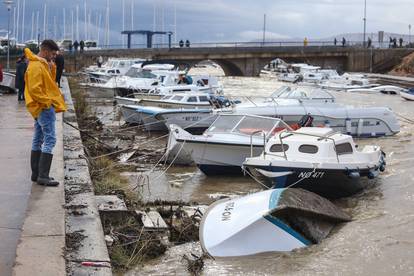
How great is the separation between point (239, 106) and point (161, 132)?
4.34 metres

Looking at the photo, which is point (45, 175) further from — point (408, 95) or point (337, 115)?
point (408, 95)

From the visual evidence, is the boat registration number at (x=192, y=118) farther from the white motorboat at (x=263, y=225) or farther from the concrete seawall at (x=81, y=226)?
the white motorboat at (x=263, y=225)

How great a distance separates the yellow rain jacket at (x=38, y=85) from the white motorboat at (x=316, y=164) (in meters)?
7.12

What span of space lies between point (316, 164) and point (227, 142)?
12.3 feet

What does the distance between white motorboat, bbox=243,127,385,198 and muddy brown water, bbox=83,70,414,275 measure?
52cm

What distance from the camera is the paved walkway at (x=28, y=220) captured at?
6.46 m

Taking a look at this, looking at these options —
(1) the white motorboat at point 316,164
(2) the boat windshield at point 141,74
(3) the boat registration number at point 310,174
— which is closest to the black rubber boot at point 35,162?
(1) the white motorboat at point 316,164

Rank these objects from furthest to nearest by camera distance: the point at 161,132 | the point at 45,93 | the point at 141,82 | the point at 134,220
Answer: the point at 141,82
the point at 161,132
the point at 134,220
the point at 45,93

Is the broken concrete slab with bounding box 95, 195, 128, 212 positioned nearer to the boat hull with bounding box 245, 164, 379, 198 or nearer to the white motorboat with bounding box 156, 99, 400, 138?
the boat hull with bounding box 245, 164, 379, 198

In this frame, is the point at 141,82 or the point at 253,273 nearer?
the point at 253,273

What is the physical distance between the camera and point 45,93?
8.64 m

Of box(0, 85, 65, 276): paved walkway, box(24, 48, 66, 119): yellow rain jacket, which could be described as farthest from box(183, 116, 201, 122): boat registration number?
box(24, 48, 66, 119): yellow rain jacket

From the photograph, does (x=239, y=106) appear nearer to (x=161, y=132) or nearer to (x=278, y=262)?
(x=161, y=132)

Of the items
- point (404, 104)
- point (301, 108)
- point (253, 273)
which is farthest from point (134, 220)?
point (404, 104)
